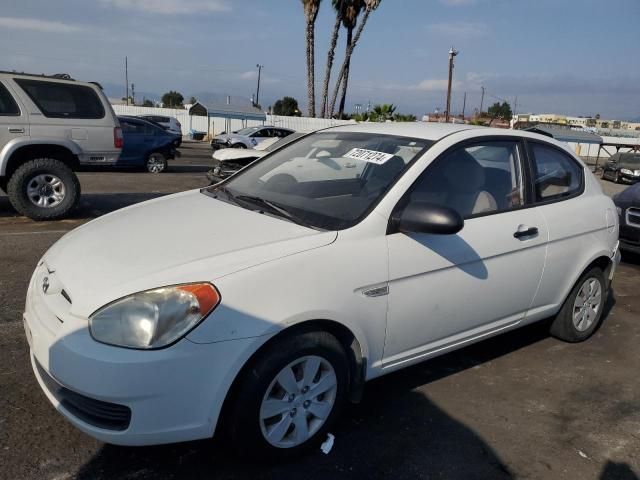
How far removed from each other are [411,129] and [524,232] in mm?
967

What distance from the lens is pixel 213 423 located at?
7.80ft

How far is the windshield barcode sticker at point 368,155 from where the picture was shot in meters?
3.33

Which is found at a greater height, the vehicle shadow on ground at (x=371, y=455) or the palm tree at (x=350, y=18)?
the palm tree at (x=350, y=18)

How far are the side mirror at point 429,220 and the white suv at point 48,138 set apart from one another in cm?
619

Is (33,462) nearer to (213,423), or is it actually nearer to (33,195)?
(213,423)

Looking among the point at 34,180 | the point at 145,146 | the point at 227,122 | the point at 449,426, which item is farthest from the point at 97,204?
the point at 227,122

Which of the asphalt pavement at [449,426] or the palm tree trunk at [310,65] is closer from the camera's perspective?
the asphalt pavement at [449,426]

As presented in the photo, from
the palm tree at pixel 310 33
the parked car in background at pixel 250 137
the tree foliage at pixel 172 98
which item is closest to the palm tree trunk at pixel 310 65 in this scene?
the palm tree at pixel 310 33

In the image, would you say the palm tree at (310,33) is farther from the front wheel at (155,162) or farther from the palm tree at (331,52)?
the front wheel at (155,162)

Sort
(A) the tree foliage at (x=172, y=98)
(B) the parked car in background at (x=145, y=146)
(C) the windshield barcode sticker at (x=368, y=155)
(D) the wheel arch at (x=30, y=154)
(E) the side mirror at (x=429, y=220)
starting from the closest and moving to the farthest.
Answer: (E) the side mirror at (x=429, y=220)
(C) the windshield barcode sticker at (x=368, y=155)
(D) the wheel arch at (x=30, y=154)
(B) the parked car in background at (x=145, y=146)
(A) the tree foliage at (x=172, y=98)

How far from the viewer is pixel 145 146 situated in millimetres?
14547

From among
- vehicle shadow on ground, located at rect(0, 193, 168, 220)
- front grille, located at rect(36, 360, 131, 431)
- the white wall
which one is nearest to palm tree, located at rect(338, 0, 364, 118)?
the white wall

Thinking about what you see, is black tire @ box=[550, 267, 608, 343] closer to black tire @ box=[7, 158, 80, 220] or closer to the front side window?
the front side window

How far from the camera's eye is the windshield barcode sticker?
333 centimetres
